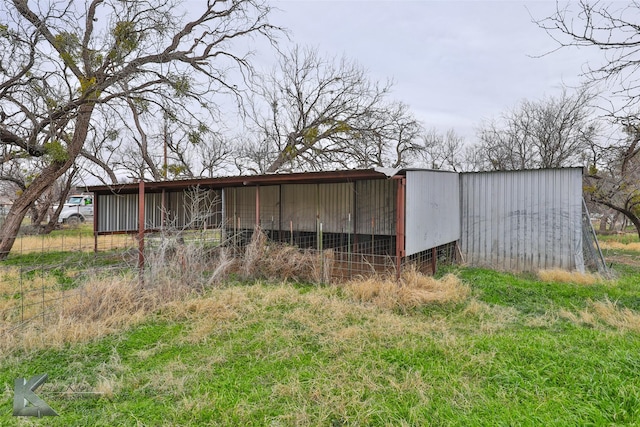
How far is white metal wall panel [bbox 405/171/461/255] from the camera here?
5645 millimetres

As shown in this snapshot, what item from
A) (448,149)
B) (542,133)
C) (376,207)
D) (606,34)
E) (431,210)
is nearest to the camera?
(606,34)

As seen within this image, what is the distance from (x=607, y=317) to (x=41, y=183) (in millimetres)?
11853

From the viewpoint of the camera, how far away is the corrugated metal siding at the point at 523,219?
6.82m

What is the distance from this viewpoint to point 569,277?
19.7 feet

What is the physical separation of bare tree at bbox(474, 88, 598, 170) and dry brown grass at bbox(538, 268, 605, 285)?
9.72m

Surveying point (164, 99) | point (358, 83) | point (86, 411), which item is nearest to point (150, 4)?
point (164, 99)

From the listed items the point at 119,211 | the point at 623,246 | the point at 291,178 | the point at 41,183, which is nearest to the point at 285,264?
the point at 291,178

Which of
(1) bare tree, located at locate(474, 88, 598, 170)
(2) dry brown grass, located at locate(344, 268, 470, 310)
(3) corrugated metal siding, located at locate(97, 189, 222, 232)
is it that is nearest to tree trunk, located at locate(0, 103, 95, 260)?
(3) corrugated metal siding, located at locate(97, 189, 222, 232)

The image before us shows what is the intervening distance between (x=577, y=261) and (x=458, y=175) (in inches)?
115

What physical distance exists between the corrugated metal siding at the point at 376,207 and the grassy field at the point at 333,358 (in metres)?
2.50

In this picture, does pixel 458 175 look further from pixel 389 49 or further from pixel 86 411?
pixel 86 411

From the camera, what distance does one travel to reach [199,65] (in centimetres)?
1022

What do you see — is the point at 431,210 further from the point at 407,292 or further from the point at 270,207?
the point at 270,207

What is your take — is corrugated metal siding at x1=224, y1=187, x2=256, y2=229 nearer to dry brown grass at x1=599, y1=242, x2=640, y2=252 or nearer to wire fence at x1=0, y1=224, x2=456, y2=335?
wire fence at x1=0, y1=224, x2=456, y2=335
